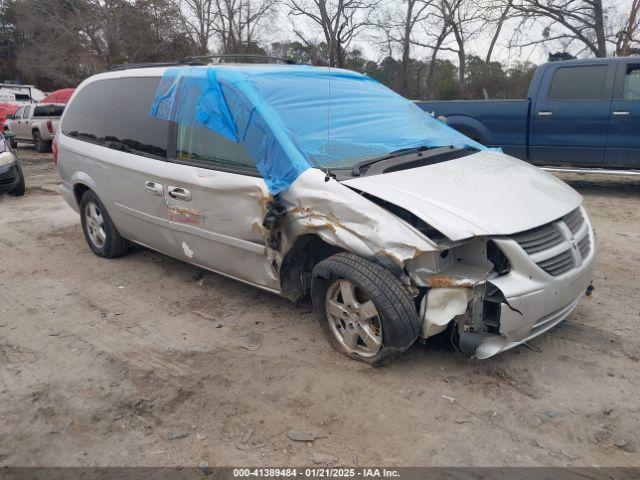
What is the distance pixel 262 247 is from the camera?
3.68 meters

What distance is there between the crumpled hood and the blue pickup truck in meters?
4.46

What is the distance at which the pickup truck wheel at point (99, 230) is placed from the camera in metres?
5.32

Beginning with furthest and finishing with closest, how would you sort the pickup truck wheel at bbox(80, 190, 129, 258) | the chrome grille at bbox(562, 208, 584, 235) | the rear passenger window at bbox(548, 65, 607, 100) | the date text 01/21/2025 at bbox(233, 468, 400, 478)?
1. the rear passenger window at bbox(548, 65, 607, 100)
2. the pickup truck wheel at bbox(80, 190, 129, 258)
3. the chrome grille at bbox(562, 208, 584, 235)
4. the date text 01/21/2025 at bbox(233, 468, 400, 478)

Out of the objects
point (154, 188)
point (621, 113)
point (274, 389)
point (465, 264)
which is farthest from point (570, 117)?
point (274, 389)

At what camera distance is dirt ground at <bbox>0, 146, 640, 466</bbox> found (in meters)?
2.63

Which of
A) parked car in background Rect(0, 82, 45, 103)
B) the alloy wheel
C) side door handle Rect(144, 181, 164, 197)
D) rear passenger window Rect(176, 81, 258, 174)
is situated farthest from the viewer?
parked car in background Rect(0, 82, 45, 103)

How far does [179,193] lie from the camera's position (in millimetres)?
4125

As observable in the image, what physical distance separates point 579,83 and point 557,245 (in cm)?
552

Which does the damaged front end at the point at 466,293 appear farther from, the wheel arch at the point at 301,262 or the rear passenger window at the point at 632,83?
the rear passenger window at the point at 632,83

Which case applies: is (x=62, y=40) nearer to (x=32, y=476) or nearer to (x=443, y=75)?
(x=443, y=75)

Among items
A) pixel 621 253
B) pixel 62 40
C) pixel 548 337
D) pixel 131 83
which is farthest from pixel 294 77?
pixel 62 40

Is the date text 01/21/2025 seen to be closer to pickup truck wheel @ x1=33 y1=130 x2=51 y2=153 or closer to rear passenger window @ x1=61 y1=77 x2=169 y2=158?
rear passenger window @ x1=61 y1=77 x2=169 y2=158

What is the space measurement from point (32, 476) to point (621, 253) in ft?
16.2

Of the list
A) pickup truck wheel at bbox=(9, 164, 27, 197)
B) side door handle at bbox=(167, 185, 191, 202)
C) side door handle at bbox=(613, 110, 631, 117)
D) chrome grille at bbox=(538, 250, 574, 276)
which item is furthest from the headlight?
side door handle at bbox=(613, 110, 631, 117)
